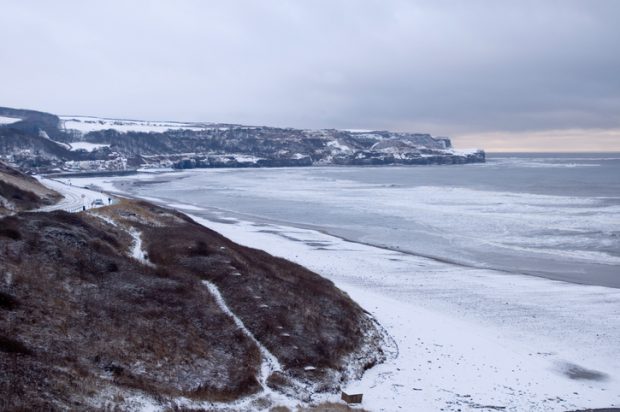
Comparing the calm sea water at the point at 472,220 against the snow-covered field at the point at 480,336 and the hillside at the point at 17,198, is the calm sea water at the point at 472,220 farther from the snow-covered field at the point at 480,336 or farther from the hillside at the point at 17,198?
the hillside at the point at 17,198

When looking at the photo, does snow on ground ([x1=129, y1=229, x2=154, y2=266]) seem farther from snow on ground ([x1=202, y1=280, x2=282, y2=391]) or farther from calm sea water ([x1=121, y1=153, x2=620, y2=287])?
calm sea water ([x1=121, y1=153, x2=620, y2=287])

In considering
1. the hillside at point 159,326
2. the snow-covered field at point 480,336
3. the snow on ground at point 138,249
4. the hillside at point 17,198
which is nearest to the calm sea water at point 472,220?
the snow-covered field at point 480,336

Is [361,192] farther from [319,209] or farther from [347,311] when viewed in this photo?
[347,311]

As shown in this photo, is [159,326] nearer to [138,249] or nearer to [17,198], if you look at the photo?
[138,249]

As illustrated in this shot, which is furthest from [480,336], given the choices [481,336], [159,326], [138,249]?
[138,249]

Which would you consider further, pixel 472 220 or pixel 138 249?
pixel 472 220

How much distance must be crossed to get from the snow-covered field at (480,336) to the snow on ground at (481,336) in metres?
0.05

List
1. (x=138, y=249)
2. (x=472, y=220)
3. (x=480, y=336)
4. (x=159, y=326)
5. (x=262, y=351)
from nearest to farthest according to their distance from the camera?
(x=159, y=326)
(x=262, y=351)
(x=480, y=336)
(x=138, y=249)
(x=472, y=220)

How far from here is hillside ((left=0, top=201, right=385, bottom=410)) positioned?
17.2 meters

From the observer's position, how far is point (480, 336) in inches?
1101

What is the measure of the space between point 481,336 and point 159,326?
1563cm

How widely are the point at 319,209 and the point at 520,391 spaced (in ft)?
201

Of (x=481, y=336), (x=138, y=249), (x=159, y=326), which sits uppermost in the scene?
(x=138, y=249)

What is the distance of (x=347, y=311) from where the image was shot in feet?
94.3
